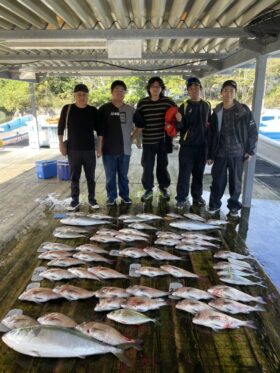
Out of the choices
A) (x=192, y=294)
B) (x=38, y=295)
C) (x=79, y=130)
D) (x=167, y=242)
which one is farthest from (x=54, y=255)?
(x=79, y=130)

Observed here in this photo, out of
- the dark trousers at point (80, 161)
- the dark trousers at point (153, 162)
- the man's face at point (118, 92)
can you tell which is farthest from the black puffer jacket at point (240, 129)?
the dark trousers at point (80, 161)

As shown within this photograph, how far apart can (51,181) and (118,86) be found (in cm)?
365

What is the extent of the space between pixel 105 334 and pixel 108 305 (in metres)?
0.36

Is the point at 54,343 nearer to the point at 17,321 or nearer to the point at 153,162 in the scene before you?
the point at 17,321

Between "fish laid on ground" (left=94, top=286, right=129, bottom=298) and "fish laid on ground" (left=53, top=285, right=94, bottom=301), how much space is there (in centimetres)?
8

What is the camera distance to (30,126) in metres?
12.2

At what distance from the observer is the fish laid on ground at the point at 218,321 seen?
2285 mm

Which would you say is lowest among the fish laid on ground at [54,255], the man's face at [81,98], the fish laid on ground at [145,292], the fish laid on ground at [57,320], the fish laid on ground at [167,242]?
the fish laid on ground at [167,242]

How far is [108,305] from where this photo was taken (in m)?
2.44

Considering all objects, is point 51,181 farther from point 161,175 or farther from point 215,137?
point 215,137

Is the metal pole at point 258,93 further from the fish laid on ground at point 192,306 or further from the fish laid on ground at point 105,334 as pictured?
the fish laid on ground at point 105,334

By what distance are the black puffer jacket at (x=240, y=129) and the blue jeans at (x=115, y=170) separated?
1.25m

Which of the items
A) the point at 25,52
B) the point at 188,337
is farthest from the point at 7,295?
the point at 25,52

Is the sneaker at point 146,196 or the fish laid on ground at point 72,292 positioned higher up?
the fish laid on ground at point 72,292
